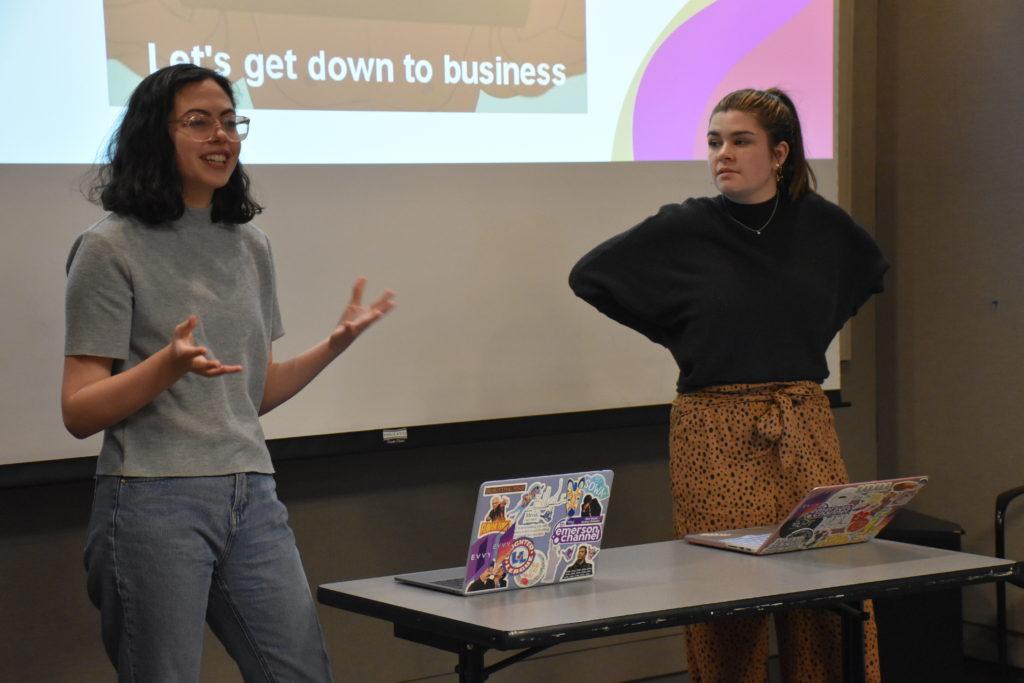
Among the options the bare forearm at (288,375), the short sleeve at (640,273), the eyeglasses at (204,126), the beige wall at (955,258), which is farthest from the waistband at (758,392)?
the beige wall at (955,258)

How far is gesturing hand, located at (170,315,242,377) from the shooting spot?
1.64 m

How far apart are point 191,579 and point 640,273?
4.20 ft

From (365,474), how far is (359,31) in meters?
1.17

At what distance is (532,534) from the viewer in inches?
74.5

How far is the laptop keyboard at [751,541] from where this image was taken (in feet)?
7.23

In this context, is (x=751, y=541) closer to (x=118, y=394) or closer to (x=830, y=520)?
(x=830, y=520)

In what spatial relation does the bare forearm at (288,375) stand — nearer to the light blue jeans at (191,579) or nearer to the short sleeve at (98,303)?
the light blue jeans at (191,579)

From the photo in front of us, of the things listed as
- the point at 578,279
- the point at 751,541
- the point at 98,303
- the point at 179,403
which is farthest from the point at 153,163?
the point at 751,541

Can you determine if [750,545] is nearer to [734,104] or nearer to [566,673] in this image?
[734,104]

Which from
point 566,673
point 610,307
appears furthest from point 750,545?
point 566,673

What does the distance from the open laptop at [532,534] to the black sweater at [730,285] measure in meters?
0.70

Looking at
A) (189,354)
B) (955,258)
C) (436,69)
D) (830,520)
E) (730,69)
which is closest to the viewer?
A: (189,354)

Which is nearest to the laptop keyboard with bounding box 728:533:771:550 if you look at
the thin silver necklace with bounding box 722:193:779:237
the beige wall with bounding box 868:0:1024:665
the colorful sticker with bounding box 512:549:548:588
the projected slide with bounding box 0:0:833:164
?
the colorful sticker with bounding box 512:549:548:588

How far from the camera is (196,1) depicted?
284cm
